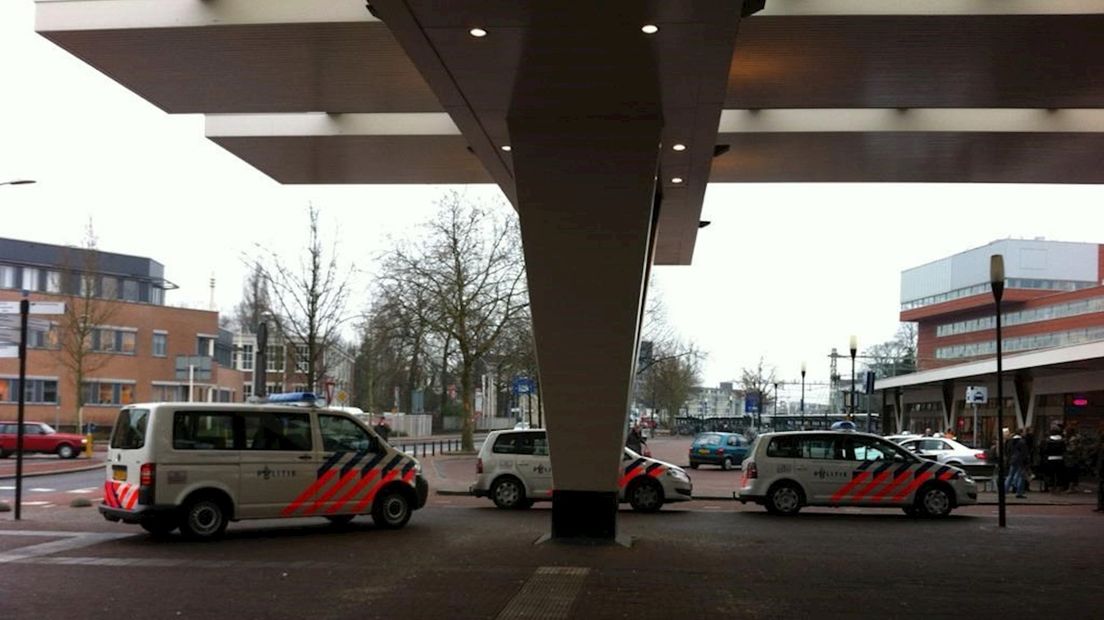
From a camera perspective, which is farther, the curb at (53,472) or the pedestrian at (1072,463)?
the curb at (53,472)

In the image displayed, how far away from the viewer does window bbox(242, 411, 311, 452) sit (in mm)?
14133

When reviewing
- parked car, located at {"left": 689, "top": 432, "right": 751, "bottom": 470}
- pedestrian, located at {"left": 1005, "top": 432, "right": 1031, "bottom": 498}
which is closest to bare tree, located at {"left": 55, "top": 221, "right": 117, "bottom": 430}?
parked car, located at {"left": 689, "top": 432, "right": 751, "bottom": 470}

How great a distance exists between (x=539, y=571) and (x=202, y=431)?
5.47 meters

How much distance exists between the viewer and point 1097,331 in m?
60.3

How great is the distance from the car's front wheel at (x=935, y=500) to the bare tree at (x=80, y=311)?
3984cm

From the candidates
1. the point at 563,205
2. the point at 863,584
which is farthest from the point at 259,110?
the point at 863,584

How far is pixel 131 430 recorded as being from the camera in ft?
44.9

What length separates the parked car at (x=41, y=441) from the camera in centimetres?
3606

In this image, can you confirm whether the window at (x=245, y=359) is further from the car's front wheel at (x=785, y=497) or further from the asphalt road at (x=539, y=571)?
the car's front wheel at (x=785, y=497)

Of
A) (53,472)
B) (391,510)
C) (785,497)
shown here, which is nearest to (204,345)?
(53,472)

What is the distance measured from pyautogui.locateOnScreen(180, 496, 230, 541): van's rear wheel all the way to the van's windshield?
1.08 metres

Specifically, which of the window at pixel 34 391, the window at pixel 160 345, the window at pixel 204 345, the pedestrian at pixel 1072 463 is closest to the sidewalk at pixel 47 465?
the window at pixel 34 391

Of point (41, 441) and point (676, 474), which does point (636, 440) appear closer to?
point (676, 474)

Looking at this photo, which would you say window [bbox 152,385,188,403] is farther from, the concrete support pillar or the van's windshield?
the concrete support pillar
